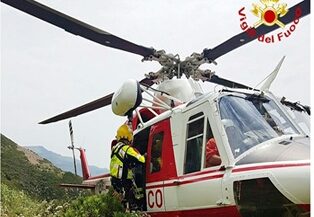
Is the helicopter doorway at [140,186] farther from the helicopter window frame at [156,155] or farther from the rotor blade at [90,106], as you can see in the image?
the rotor blade at [90,106]

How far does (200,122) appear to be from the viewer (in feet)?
16.8

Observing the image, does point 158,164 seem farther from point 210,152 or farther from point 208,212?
point 208,212

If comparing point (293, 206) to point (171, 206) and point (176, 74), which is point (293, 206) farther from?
point (176, 74)

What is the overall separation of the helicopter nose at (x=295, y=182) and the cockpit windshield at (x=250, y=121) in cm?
70

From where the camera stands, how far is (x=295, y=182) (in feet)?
12.0

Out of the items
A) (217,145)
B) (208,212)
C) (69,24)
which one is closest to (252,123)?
(217,145)

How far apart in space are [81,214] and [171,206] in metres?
1.14

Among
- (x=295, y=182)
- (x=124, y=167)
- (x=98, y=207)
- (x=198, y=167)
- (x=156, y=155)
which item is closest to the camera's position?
(x=295, y=182)

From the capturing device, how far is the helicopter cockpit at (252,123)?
14.5 feet

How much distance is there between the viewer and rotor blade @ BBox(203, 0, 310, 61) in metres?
5.20

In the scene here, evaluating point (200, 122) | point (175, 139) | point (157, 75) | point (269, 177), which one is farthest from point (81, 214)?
point (157, 75)

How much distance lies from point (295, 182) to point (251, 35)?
115 inches

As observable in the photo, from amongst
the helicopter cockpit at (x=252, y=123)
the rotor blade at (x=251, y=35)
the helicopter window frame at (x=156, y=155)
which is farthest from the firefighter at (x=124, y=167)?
the rotor blade at (x=251, y=35)

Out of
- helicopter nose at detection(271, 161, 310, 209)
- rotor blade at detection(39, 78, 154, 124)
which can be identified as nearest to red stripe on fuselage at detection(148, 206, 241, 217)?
helicopter nose at detection(271, 161, 310, 209)
